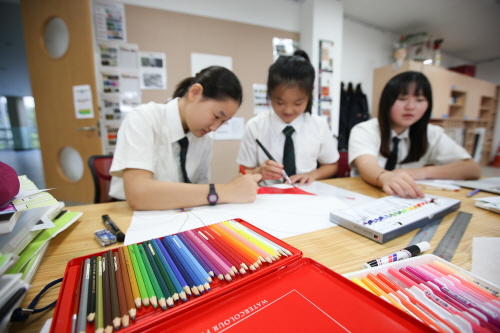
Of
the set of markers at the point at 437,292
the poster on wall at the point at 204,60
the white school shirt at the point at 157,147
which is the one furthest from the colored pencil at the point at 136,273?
the poster on wall at the point at 204,60

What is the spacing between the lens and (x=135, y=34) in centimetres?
193

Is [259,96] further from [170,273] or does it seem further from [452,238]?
[170,273]

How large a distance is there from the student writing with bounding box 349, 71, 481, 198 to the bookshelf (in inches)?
84.0

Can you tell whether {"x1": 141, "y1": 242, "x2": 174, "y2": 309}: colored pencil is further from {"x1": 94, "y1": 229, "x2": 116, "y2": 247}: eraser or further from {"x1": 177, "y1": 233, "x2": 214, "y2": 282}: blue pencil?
{"x1": 94, "y1": 229, "x2": 116, "y2": 247}: eraser

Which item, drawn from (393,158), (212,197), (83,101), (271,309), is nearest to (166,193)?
(212,197)

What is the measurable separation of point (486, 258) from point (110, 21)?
2.59 m

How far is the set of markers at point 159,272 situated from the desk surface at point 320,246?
76 mm

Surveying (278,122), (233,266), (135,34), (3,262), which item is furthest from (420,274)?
(135,34)

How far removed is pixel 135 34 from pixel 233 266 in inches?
90.5

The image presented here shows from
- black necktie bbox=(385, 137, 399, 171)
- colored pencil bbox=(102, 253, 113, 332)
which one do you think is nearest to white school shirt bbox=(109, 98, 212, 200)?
colored pencil bbox=(102, 253, 113, 332)

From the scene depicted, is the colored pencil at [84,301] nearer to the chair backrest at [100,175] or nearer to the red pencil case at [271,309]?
the red pencil case at [271,309]

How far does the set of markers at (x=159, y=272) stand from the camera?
0.80 ft

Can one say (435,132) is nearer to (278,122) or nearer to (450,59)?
(278,122)

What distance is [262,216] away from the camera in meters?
0.61
